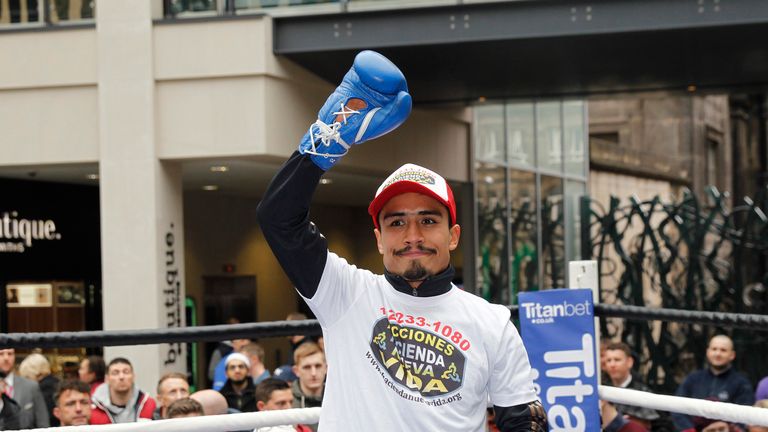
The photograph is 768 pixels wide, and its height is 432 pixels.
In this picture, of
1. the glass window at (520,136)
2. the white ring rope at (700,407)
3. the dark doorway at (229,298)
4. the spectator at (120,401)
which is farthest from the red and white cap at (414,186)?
the glass window at (520,136)

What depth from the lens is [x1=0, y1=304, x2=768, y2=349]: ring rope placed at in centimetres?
351

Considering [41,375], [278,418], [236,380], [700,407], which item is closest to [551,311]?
[700,407]

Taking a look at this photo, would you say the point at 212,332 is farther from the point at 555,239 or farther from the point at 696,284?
the point at 555,239

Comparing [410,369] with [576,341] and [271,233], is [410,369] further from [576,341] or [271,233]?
[576,341]

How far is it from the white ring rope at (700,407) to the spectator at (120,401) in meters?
4.70

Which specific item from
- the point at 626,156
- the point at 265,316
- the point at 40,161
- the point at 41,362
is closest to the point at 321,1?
the point at 40,161

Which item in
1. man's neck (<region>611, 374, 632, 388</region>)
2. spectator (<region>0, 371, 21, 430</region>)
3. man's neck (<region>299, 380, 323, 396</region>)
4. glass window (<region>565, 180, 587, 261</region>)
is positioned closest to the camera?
man's neck (<region>299, 380, 323, 396</region>)

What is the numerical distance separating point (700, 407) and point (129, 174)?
37.3ft

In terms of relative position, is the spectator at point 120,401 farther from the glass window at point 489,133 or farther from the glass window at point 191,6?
the glass window at point 489,133

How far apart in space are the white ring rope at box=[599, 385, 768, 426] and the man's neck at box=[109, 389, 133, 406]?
15.8 ft

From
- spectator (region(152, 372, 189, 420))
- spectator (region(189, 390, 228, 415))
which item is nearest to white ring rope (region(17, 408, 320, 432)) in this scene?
spectator (region(189, 390, 228, 415))

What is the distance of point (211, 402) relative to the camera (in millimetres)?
6441

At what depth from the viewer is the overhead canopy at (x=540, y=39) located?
13.0 m

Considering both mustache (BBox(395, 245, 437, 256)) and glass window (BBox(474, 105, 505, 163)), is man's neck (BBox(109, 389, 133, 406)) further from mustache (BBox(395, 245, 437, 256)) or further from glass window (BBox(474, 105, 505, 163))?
glass window (BBox(474, 105, 505, 163))
